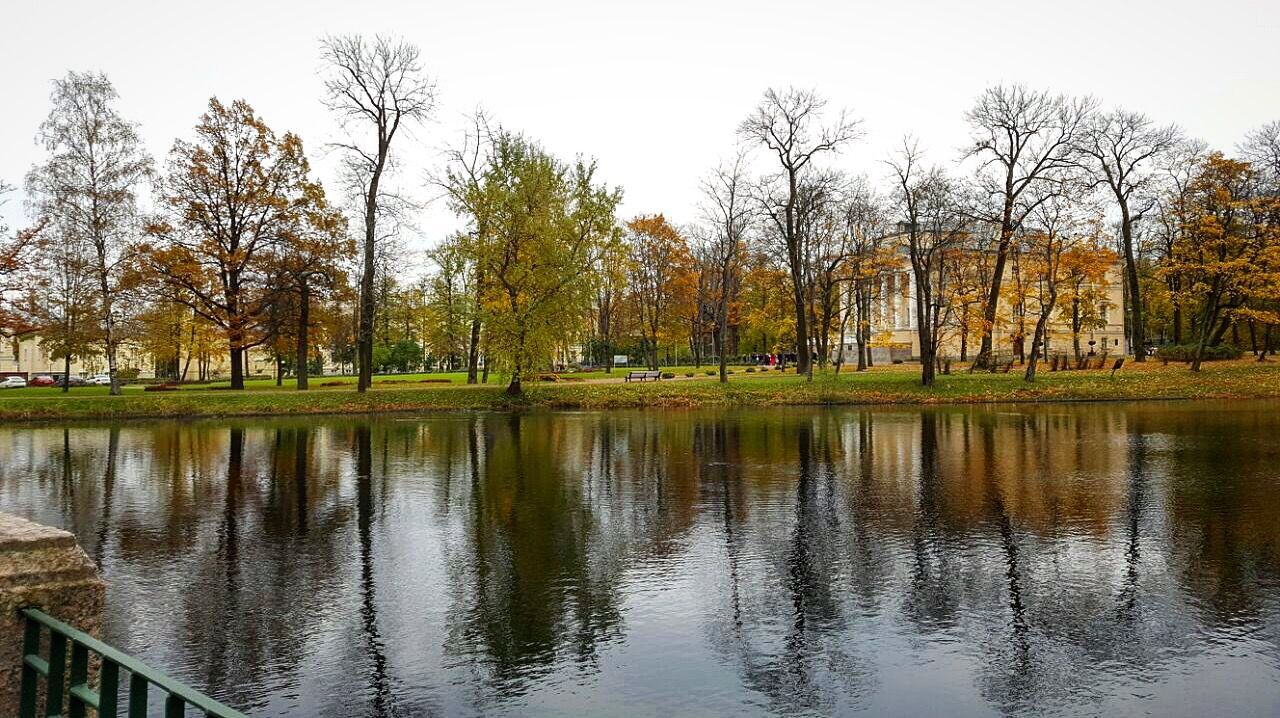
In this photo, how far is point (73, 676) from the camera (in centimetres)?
325

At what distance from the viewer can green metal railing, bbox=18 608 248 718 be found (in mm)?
2816

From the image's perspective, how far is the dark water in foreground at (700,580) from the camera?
6211mm

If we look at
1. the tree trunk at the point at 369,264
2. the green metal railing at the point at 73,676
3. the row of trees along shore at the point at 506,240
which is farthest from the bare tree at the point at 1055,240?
the green metal railing at the point at 73,676

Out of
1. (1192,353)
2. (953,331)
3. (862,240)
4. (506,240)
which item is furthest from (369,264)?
(953,331)

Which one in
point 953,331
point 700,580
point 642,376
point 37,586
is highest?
point 953,331

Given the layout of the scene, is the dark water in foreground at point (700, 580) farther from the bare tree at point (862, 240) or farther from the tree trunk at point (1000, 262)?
the bare tree at point (862, 240)

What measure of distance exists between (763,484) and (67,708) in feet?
42.4

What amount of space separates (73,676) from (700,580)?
6605mm

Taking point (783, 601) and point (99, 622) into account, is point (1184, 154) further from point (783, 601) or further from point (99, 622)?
point (99, 622)

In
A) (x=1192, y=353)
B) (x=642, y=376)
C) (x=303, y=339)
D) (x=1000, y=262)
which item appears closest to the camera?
(x=303, y=339)

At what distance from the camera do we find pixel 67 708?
355 cm

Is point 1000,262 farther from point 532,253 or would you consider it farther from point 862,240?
point 532,253

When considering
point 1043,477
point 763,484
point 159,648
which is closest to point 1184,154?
point 1043,477

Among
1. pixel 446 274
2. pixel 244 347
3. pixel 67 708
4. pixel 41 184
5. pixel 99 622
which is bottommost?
pixel 67 708
